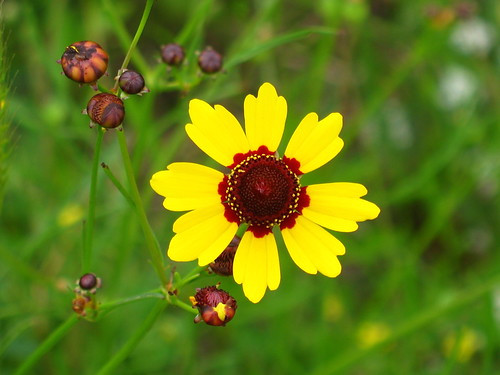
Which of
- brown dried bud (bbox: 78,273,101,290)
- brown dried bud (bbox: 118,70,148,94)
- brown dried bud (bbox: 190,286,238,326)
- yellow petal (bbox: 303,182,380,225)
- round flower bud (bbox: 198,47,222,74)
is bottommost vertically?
brown dried bud (bbox: 78,273,101,290)

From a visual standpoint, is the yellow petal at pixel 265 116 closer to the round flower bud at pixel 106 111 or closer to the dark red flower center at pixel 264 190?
the dark red flower center at pixel 264 190

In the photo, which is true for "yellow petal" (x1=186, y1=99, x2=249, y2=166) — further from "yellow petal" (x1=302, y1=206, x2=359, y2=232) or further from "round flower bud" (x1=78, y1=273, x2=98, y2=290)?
"round flower bud" (x1=78, y1=273, x2=98, y2=290)

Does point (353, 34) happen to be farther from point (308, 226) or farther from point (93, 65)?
point (93, 65)

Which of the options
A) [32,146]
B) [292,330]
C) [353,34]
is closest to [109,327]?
[292,330]

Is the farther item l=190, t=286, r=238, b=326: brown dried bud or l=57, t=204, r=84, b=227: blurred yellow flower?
l=57, t=204, r=84, b=227: blurred yellow flower

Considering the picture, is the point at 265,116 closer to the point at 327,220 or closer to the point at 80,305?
the point at 327,220

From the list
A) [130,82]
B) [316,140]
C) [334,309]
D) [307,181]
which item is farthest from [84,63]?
[334,309]

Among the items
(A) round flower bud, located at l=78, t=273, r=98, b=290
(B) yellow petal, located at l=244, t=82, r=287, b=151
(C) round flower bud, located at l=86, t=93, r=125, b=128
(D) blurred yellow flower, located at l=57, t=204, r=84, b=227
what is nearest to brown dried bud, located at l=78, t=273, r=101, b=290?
(A) round flower bud, located at l=78, t=273, r=98, b=290
